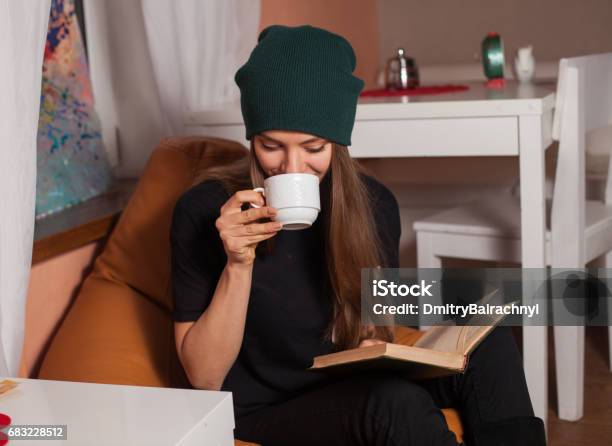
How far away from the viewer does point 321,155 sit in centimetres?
134

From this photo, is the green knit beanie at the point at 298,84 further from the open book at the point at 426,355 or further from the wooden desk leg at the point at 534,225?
the wooden desk leg at the point at 534,225

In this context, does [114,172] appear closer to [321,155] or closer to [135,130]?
[135,130]

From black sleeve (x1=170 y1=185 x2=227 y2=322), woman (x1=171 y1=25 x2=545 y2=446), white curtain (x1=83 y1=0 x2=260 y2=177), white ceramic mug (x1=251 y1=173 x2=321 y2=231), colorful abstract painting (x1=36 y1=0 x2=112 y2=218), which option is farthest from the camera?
white curtain (x1=83 y1=0 x2=260 y2=177)

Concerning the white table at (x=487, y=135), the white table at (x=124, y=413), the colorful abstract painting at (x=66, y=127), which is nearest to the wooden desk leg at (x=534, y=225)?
the white table at (x=487, y=135)

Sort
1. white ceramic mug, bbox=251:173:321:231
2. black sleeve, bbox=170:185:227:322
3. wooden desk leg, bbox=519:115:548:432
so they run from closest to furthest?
white ceramic mug, bbox=251:173:321:231, black sleeve, bbox=170:185:227:322, wooden desk leg, bbox=519:115:548:432

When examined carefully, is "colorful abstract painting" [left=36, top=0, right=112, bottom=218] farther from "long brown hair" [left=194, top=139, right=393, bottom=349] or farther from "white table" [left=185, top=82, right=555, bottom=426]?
"long brown hair" [left=194, top=139, right=393, bottom=349]

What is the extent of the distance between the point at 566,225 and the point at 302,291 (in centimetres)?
93

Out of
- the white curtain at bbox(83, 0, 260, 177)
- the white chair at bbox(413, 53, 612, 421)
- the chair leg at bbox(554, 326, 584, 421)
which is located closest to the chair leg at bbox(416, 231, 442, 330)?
the white chair at bbox(413, 53, 612, 421)

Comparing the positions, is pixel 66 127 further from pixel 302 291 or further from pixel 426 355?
pixel 426 355

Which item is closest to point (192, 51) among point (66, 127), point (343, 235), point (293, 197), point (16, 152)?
point (66, 127)

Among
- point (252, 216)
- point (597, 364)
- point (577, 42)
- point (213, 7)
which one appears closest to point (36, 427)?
point (252, 216)

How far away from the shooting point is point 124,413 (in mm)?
893

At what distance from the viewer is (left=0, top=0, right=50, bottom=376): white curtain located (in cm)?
119

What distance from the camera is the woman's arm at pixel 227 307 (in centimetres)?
118
